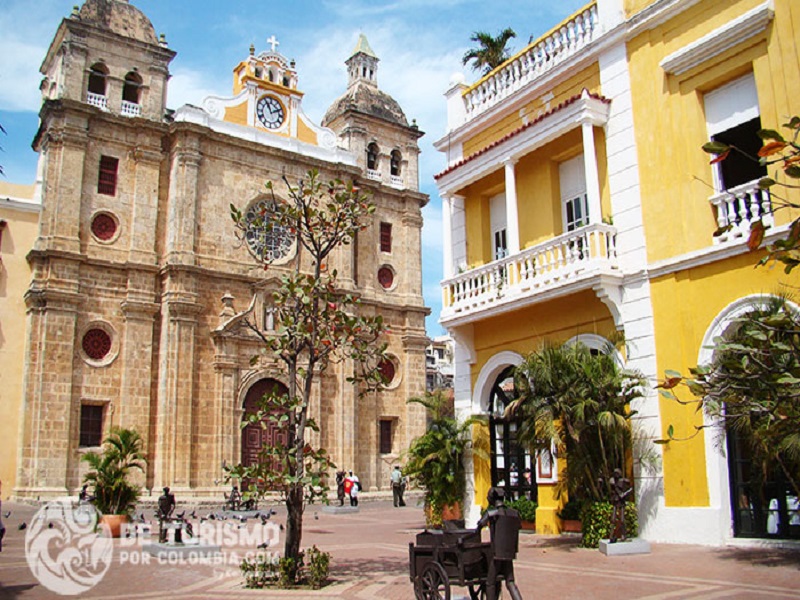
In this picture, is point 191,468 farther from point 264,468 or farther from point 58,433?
point 264,468

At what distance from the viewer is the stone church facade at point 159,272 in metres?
25.1

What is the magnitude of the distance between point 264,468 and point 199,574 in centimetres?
208

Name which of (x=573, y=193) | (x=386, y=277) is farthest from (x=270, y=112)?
(x=573, y=193)

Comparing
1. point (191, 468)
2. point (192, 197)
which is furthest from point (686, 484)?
point (192, 197)

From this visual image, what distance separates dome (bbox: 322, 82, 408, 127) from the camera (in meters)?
35.3

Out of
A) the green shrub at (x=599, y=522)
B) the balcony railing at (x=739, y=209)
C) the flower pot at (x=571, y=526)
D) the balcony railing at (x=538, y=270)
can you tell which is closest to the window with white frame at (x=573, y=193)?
the balcony railing at (x=538, y=270)

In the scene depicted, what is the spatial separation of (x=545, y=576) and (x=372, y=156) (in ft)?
91.7

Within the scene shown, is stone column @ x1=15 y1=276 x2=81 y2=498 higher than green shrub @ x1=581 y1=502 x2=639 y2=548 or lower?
higher

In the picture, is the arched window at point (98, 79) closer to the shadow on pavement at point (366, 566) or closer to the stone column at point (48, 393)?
the stone column at point (48, 393)

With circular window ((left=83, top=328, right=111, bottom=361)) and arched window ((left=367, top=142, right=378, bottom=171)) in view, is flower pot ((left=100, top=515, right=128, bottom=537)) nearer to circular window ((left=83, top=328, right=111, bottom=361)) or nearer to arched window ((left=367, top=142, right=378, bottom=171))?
circular window ((left=83, top=328, right=111, bottom=361))

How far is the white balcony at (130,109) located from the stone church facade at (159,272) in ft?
0.35

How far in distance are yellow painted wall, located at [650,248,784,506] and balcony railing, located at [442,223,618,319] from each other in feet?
3.88

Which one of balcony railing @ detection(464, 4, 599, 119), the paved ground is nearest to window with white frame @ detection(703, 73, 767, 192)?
balcony railing @ detection(464, 4, 599, 119)

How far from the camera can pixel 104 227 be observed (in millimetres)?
27141
